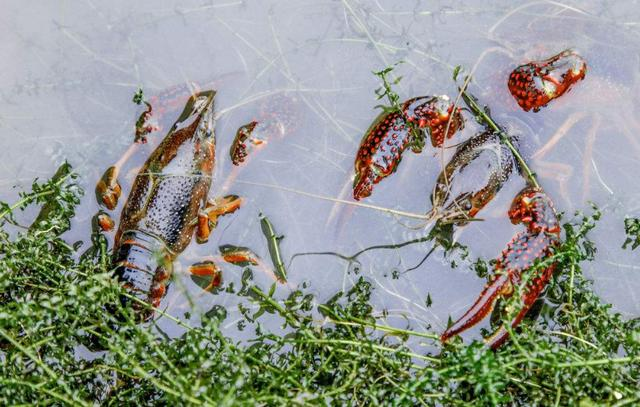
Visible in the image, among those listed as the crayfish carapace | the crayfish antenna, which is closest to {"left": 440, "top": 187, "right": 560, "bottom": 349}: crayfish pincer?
the crayfish antenna

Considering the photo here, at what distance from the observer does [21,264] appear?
11.2 feet

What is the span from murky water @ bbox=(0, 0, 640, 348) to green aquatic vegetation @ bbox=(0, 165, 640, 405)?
0.24 meters

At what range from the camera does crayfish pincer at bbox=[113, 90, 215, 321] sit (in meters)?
3.87

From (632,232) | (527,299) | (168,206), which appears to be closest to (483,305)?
(527,299)

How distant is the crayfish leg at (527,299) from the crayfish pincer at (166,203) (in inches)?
76.1

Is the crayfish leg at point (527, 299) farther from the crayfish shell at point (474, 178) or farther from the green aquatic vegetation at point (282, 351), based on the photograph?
the crayfish shell at point (474, 178)

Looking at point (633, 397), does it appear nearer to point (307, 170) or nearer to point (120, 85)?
point (307, 170)

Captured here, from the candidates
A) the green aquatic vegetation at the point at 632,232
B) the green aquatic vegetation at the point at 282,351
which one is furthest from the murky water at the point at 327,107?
the green aquatic vegetation at the point at 282,351

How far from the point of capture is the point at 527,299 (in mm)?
3555

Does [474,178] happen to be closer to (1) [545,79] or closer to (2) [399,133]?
(2) [399,133]

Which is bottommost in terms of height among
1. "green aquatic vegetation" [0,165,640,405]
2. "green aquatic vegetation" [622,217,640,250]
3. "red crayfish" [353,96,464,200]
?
"green aquatic vegetation" [0,165,640,405]

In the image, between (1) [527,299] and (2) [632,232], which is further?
(2) [632,232]

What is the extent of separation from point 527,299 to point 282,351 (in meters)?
1.47

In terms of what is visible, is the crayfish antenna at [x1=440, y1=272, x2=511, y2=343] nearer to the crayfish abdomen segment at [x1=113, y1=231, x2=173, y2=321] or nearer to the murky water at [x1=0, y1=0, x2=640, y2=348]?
the murky water at [x1=0, y1=0, x2=640, y2=348]
